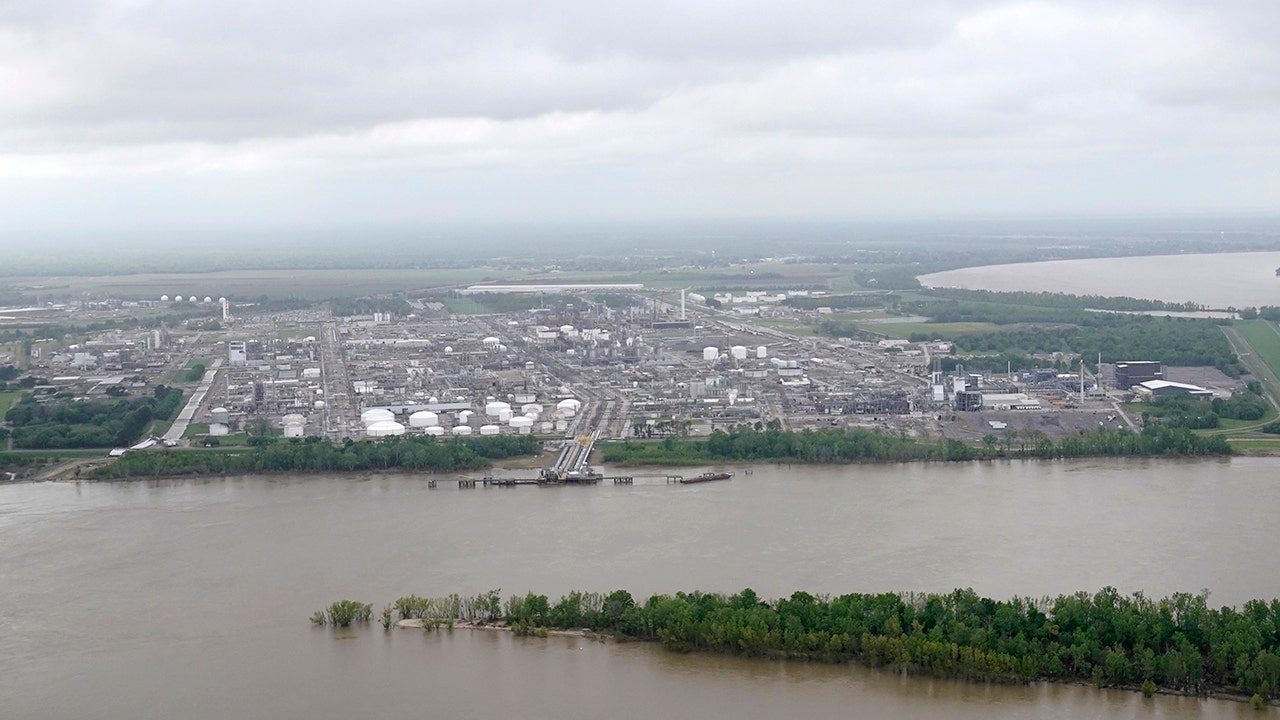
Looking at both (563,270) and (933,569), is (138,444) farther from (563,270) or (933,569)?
(563,270)

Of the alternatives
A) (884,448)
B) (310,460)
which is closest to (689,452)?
(884,448)

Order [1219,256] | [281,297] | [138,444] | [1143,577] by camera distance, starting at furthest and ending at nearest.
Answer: [1219,256], [281,297], [138,444], [1143,577]

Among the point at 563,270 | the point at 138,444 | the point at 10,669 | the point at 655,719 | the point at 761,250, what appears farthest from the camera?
the point at 761,250

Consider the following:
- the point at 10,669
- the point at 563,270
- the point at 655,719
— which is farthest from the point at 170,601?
the point at 563,270

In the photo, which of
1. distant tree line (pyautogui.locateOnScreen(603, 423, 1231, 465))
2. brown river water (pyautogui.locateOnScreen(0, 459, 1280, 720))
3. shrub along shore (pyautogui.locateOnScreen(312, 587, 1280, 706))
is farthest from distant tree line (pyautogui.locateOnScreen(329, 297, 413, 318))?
shrub along shore (pyautogui.locateOnScreen(312, 587, 1280, 706))

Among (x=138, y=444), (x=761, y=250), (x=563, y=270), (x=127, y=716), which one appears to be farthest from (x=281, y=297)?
(x=127, y=716)

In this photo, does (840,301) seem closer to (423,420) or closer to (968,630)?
(423,420)

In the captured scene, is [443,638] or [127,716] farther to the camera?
[443,638]
